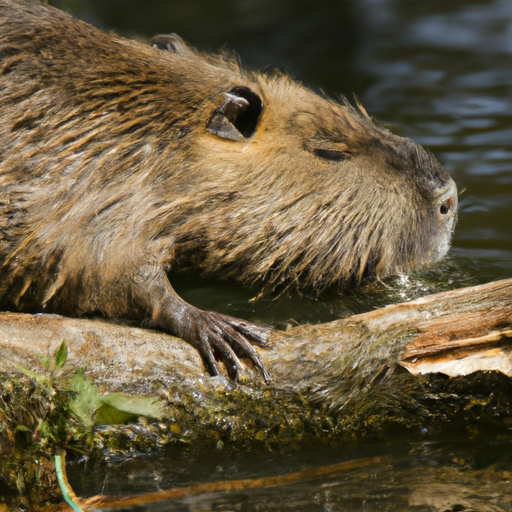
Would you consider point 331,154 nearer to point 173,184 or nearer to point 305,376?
point 173,184

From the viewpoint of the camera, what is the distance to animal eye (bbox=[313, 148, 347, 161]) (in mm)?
3674

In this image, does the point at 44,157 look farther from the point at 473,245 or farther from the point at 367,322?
the point at 473,245

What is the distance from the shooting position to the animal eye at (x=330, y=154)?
145 inches

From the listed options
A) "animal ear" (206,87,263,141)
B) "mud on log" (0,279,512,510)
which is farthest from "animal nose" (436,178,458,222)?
"mud on log" (0,279,512,510)

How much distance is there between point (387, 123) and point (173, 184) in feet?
9.86

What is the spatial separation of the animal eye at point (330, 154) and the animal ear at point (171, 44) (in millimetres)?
837

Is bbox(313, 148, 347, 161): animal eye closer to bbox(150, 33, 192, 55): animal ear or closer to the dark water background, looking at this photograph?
the dark water background

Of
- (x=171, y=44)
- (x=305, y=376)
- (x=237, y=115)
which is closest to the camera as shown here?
(x=305, y=376)

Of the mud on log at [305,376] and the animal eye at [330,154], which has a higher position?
the animal eye at [330,154]

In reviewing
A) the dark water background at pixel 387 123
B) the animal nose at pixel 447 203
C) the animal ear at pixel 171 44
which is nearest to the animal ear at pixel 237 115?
the animal ear at pixel 171 44

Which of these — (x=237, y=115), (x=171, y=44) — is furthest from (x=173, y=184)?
(x=171, y=44)

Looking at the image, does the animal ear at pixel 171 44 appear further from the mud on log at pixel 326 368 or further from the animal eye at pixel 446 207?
the mud on log at pixel 326 368

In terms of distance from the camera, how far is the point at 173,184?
3.34 meters

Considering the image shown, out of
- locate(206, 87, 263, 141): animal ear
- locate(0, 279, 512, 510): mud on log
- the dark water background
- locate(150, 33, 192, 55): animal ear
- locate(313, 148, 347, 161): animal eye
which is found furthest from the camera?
locate(150, 33, 192, 55): animal ear
